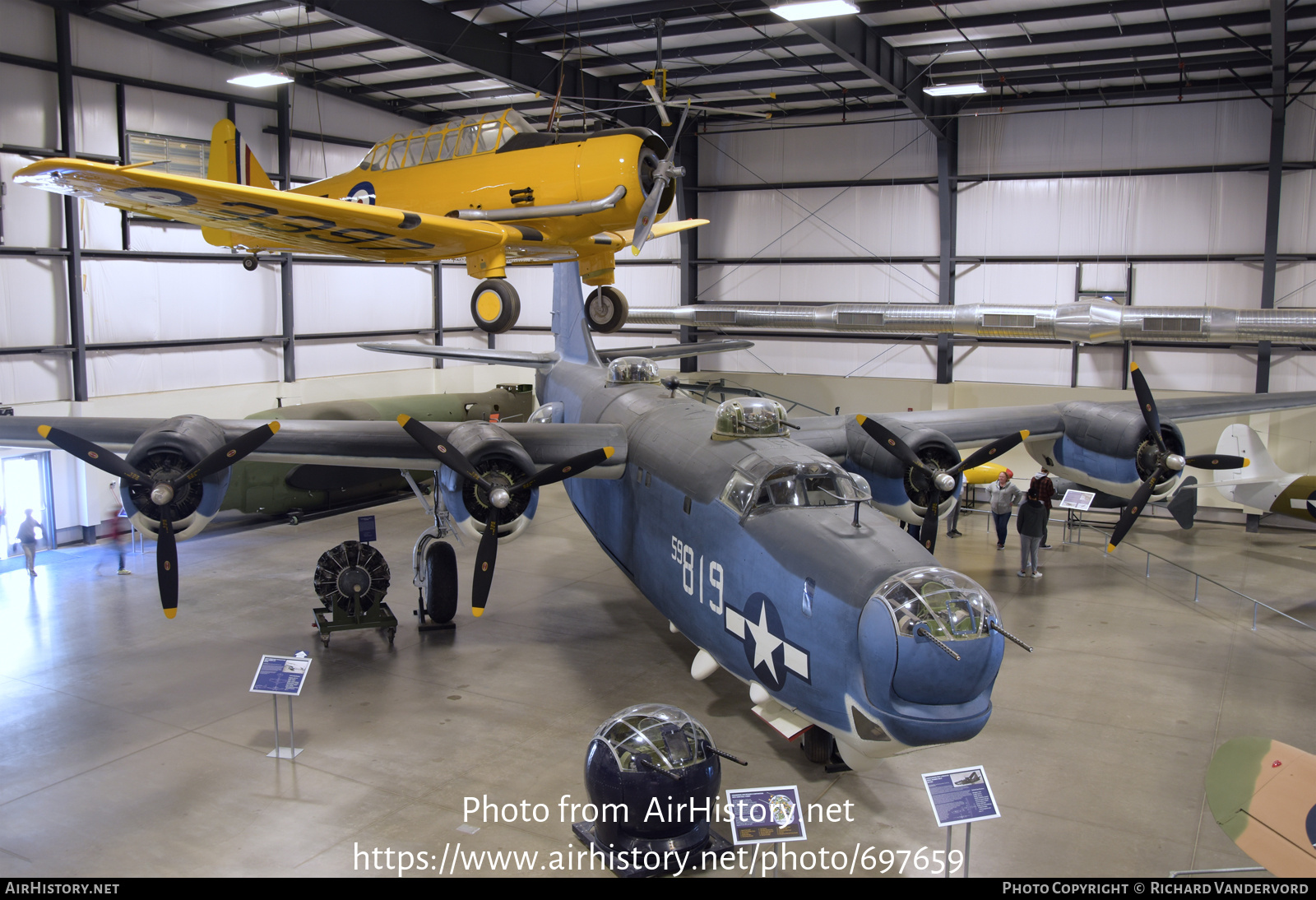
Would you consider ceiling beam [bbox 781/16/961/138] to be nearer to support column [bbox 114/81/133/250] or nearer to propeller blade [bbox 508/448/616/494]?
propeller blade [bbox 508/448/616/494]

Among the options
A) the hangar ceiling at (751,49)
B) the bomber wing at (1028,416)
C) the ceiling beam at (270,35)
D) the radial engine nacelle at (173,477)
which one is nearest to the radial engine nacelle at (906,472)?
the bomber wing at (1028,416)

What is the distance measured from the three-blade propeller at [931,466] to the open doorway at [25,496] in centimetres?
1766

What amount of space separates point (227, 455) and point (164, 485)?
0.84 metres

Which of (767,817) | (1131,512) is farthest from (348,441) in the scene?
(1131,512)

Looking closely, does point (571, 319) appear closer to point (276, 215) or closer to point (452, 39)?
point (452, 39)

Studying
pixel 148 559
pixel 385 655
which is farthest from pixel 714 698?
pixel 148 559

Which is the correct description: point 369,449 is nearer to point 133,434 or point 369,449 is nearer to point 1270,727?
point 133,434

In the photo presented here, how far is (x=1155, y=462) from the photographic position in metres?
15.8

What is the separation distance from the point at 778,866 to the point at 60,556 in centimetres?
1820

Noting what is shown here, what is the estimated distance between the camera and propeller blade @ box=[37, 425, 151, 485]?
11.6 meters

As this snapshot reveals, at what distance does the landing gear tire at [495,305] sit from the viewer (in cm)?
1545

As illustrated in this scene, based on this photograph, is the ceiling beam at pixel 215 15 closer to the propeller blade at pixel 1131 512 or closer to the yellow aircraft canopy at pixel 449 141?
the yellow aircraft canopy at pixel 449 141

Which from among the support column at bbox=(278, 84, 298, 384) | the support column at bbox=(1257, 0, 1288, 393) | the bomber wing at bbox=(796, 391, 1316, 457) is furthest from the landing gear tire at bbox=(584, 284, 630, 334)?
the support column at bbox=(1257, 0, 1288, 393)

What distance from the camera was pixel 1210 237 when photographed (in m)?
25.0
